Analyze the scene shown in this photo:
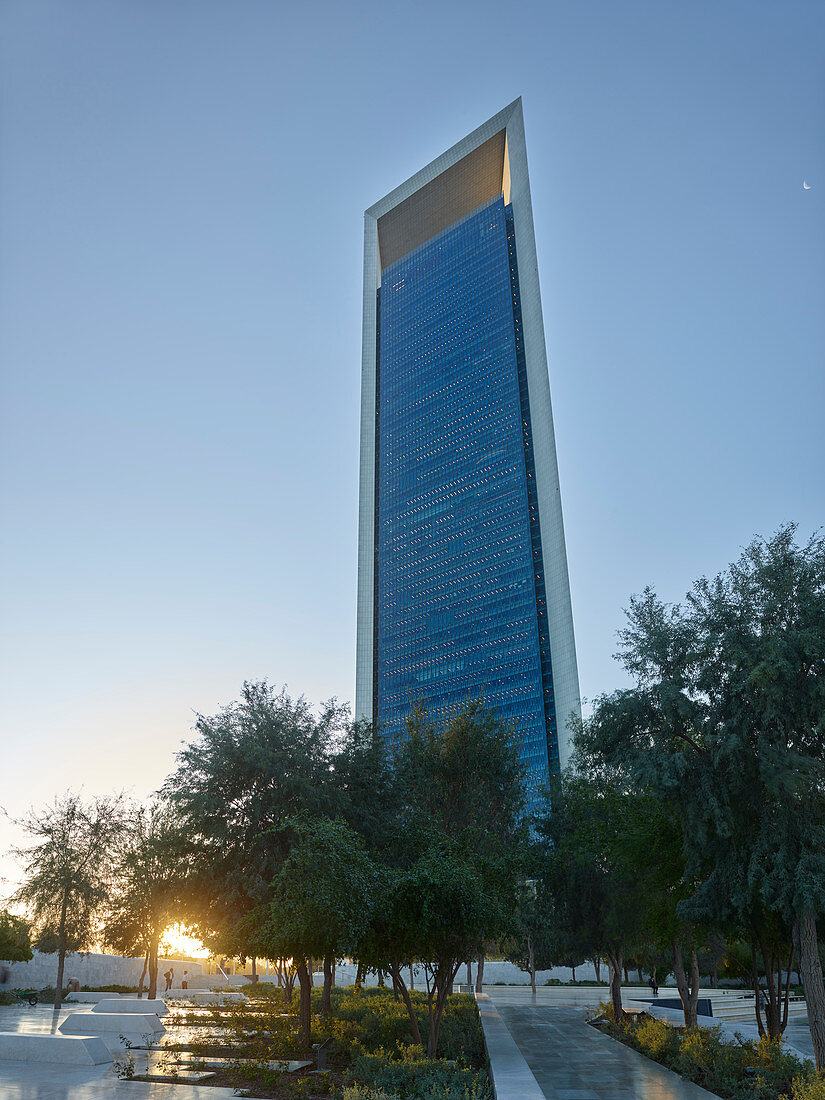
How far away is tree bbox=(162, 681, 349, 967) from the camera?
22.0 m

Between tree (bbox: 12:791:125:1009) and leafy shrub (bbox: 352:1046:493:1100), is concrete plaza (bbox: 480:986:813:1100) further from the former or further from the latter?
tree (bbox: 12:791:125:1009)

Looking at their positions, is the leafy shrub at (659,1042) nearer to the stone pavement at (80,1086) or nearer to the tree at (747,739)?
the tree at (747,739)

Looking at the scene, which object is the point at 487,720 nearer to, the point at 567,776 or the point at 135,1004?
the point at 567,776

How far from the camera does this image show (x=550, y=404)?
155375mm

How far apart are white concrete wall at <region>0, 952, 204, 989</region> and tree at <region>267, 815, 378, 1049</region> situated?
156ft

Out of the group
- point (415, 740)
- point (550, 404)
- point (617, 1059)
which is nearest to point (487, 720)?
point (415, 740)

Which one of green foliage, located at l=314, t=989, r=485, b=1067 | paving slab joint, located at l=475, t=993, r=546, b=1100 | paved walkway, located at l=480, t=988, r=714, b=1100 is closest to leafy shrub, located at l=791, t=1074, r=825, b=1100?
paved walkway, located at l=480, t=988, r=714, b=1100

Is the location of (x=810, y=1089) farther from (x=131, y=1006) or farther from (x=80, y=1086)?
(x=131, y=1006)

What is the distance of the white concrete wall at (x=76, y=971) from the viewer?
56.3 metres

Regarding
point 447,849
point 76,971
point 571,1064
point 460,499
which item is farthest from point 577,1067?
point 460,499

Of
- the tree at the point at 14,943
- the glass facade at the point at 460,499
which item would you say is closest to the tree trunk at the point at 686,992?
the tree at the point at 14,943

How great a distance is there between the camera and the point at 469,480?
163750mm

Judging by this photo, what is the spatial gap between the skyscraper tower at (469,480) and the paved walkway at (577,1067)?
107298 millimetres

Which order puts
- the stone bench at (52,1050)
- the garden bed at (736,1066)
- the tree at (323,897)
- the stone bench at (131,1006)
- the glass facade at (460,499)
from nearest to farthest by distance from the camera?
the garden bed at (736,1066) → the tree at (323,897) → the stone bench at (52,1050) → the stone bench at (131,1006) → the glass facade at (460,499)
